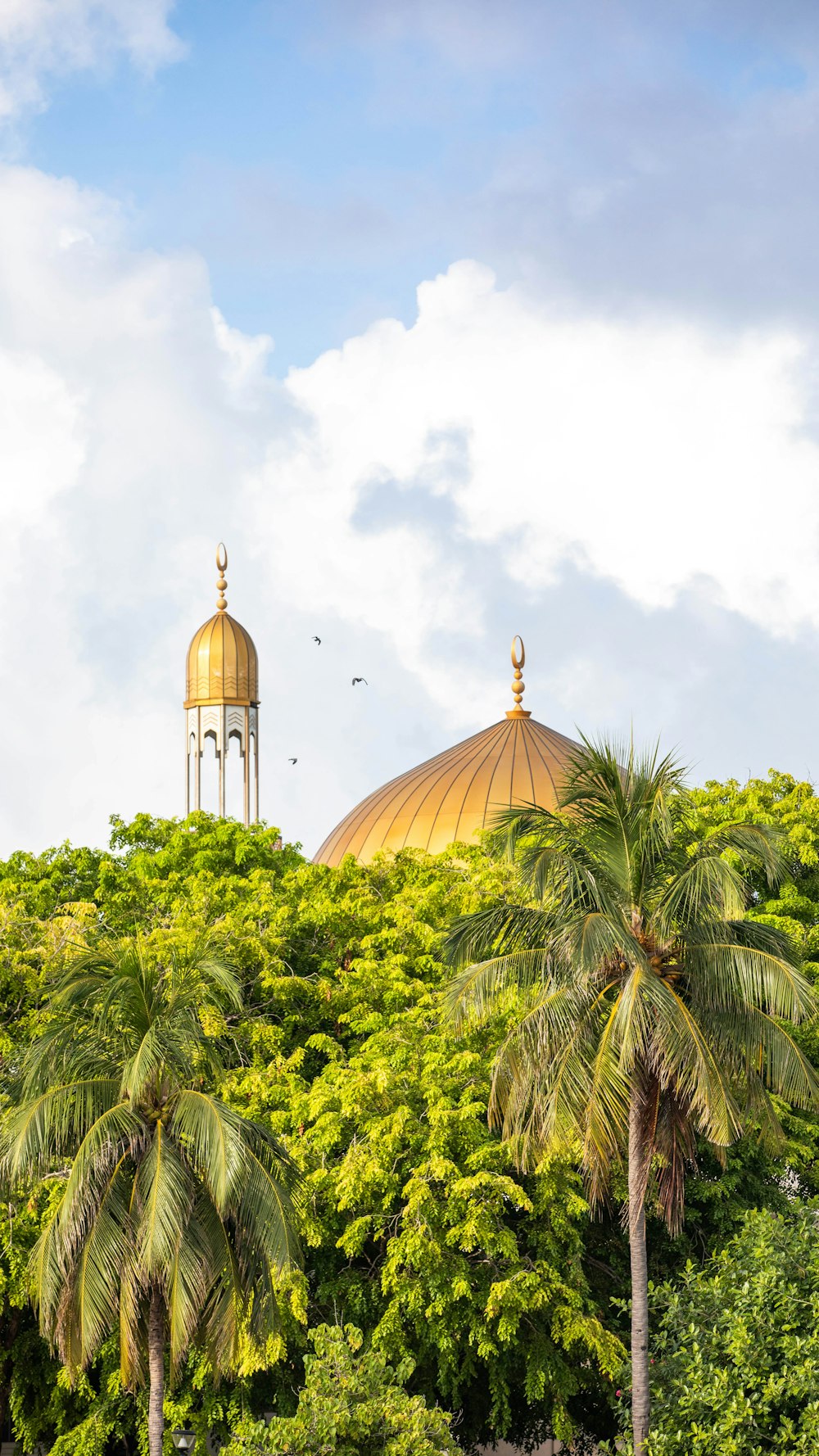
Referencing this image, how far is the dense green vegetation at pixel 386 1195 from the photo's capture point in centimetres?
1767

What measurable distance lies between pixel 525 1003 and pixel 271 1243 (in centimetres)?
559

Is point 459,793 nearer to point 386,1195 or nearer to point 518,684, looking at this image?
point 518,684

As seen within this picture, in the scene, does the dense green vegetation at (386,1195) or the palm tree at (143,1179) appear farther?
the dense green vegetation at (386,1195)

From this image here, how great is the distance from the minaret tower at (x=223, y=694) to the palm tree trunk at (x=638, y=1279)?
30.5m

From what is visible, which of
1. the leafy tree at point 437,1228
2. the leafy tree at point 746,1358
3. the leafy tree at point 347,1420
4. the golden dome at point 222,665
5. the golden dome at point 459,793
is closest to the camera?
the leafy tree at point 347,1420

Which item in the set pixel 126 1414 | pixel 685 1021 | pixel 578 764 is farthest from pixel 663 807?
pixel 126 1414

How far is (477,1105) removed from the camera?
1845 centimetres

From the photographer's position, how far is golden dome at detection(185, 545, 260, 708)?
4444 cm

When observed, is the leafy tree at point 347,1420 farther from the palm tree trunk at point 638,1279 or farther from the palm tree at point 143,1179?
the palm tree trunk at point 638,1279

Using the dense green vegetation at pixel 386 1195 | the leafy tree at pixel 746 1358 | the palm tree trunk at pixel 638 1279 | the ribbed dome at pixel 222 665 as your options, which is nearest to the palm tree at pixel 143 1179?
the dense green vegetation at pixel 386 1195

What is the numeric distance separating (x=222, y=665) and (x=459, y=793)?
10.0m

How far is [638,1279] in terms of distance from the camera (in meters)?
15.2

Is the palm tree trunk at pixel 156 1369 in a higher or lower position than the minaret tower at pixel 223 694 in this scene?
lower

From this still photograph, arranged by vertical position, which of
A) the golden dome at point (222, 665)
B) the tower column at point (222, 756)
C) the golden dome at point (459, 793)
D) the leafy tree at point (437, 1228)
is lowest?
the leafy tree at point (437, 1228)
